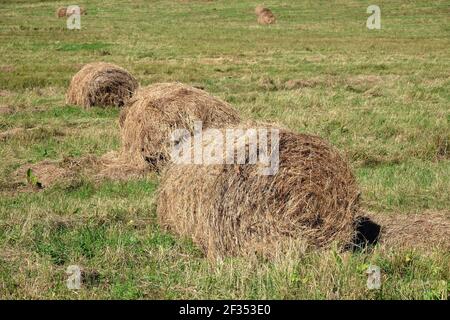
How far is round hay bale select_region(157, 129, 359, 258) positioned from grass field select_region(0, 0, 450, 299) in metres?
0.32

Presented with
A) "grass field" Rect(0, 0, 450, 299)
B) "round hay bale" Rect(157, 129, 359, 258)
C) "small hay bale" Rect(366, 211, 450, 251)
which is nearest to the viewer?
"grass field" Rect(0, 0, 450, 299)

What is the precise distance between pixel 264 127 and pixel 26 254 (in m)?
2.72

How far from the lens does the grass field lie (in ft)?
18.4

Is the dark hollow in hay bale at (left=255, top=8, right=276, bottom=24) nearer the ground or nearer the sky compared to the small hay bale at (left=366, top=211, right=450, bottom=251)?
nearer the sky

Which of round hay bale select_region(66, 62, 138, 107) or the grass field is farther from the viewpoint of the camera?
round hay bale select_region(66, 62, 138, 107)

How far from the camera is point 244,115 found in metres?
14.0

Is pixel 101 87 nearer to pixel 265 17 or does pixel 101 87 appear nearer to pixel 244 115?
pixel 244 115

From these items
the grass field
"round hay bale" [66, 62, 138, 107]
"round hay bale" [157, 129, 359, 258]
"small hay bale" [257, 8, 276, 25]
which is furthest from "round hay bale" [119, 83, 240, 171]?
"small hay bale" [257, 8, 276, 25]

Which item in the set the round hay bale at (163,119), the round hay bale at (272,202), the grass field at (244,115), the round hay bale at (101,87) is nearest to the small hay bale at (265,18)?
the grass field at (244,115)

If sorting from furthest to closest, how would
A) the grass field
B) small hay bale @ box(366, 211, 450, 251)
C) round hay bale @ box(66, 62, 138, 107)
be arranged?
round hay bale @ box(66, 62, 138, 107) → small hay bale @ box(366, 211, 450, 251) → the grass field

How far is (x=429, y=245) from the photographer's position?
272 inches

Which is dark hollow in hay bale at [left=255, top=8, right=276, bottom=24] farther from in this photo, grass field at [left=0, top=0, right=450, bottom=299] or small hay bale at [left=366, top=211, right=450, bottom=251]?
small hay bale at [left=366, top=211, right=450, bottom=251]

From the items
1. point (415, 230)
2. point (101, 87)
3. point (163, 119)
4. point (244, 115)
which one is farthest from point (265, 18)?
point (415, 230)

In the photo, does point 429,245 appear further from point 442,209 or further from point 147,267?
point 147,267
